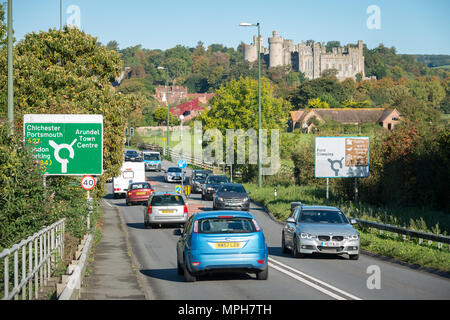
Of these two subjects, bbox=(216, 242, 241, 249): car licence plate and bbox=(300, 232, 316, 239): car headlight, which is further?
bbox=(300, 232, 316, 239): car headlight

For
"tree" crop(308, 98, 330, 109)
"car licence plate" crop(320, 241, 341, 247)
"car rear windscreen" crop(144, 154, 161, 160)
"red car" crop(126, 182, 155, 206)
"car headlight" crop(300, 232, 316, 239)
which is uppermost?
"tree" crop(308, 98, 330, 109)

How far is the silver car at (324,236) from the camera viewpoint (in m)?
19.3

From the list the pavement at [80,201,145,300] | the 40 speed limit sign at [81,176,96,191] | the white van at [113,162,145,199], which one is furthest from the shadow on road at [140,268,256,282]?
the white van at [113,162,145,199]

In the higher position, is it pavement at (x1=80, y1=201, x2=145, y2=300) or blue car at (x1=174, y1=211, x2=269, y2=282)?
blue car at (x1=174, y1=211, x2=269, y2=282)

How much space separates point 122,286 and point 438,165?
25743 mm

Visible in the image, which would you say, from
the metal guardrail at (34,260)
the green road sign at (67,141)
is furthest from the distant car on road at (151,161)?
the metal guardrail at (34,260)

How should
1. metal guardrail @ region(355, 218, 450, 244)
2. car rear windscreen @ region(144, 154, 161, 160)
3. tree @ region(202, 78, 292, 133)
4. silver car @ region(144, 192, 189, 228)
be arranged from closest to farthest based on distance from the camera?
1. metal guardrail @ region(355, 218, 450, 244)
2. silver car @ region(144, 192, 189, 228)
3. tree @ region(202, 78, 292, 133)
4. car rear windscreen @ region(144, 154, 161, 160)

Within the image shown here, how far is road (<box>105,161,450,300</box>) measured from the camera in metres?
13.3

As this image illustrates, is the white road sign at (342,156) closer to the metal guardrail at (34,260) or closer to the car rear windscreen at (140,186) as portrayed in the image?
the car rear windscreen at (140,186)

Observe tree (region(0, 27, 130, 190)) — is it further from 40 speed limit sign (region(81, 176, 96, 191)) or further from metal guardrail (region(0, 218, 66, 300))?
metal guardrail (region(0, 218, 66, 300))

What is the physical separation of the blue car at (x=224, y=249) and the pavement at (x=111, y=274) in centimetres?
132

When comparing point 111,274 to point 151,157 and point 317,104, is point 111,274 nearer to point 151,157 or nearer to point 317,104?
point 151,157

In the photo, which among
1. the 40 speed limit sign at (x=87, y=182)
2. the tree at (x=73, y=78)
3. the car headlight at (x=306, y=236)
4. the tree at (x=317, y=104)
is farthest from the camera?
the tree at (x=317, y=104)

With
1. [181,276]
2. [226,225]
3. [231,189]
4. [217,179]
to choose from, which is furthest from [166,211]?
[217,179]
